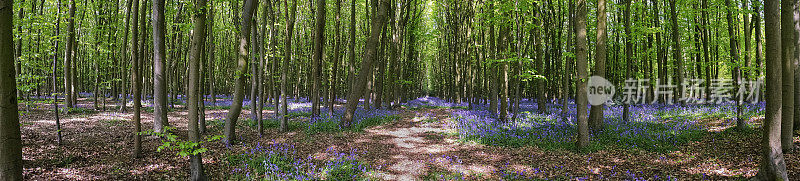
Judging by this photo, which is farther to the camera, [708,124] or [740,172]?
[708,124]

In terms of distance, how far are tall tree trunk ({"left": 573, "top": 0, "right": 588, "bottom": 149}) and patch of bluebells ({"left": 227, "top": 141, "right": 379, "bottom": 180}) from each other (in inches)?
202

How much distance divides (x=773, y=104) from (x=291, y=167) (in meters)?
7.85

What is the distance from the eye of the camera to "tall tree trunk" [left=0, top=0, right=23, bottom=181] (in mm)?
2652

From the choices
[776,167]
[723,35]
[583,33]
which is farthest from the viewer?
[723,35]

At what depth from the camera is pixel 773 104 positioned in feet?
16.3

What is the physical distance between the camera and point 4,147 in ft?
9.15

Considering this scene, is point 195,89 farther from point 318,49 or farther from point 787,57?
point 787,57

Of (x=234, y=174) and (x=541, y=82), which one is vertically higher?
(x=541, y=82)

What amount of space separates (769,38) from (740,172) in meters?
2.36

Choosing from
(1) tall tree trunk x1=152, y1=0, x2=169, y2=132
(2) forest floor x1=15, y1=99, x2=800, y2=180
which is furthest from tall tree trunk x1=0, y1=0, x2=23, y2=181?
(1) tall tree trunk x1=152, y1=0, x2=169, y2=132

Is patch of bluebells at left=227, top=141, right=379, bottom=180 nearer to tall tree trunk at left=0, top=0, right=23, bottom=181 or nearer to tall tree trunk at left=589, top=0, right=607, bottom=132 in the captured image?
tall tree trunk at left=0, top=0, right=23, bottom=181

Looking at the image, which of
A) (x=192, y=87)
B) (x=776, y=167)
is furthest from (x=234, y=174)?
(x=776, y=167)

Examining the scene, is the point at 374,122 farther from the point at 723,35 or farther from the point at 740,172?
the point at 723,35

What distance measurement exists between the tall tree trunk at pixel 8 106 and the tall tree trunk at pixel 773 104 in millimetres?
8677
